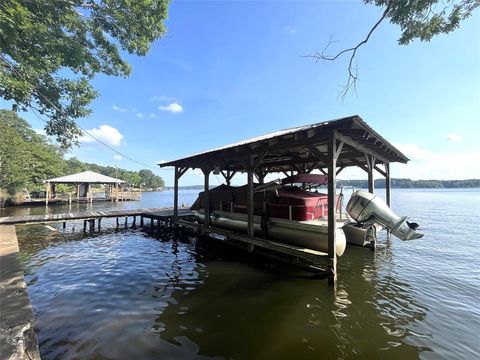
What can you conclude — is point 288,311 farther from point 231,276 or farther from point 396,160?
point 396,160

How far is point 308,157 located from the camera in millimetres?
11125

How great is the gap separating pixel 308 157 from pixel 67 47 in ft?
34.3

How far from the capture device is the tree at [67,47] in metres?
7.37

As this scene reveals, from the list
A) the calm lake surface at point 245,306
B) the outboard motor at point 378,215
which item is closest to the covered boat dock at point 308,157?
the calm lake surface at point 245,306

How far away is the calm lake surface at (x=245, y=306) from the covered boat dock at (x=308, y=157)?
33.8 inches

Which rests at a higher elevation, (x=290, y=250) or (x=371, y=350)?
(x=290, y=250)

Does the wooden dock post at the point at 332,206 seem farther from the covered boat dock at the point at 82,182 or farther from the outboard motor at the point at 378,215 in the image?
the covered boat dock at the point at 82,182

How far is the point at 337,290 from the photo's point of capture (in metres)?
6.13

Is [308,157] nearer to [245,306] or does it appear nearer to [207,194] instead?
[207,194]

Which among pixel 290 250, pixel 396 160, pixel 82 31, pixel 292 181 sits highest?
pixel 82 31

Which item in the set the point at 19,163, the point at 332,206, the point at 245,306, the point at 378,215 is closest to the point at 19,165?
the point at 19,163

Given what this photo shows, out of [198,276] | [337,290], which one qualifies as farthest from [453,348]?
[198,276]

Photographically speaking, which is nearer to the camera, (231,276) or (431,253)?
(231,276)

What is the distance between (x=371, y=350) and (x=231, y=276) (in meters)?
3.94
